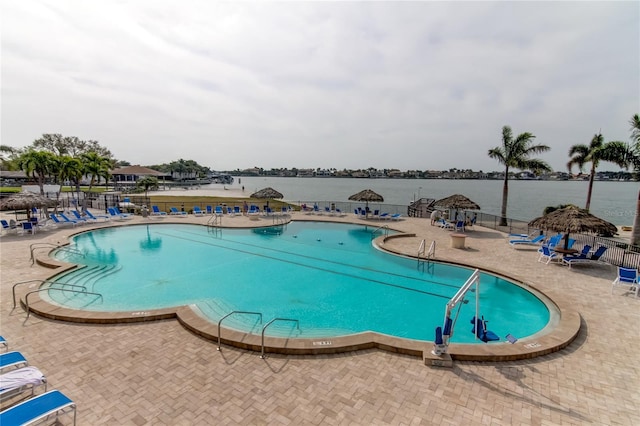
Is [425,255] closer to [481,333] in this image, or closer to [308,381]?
[481,333]

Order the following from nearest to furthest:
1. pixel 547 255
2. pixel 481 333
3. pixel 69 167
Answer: pixel 481 333, pixel 547 255, pixel 69 167

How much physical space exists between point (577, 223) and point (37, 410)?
49.4ft

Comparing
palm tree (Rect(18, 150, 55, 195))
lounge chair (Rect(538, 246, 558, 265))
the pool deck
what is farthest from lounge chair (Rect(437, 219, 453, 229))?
palm tree (Rect(18, 150, 55, 195))

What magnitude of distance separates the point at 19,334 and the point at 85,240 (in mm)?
11103

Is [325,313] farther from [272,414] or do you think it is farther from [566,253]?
[566,253]

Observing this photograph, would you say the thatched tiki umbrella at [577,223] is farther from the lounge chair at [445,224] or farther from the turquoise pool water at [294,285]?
the lounge chair at [445,224]

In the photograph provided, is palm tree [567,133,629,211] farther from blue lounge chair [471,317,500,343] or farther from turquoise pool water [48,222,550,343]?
blue lounge chair [471,317,500,343]

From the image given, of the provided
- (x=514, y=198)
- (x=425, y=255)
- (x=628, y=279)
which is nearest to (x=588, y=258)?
(x=628, y=279)

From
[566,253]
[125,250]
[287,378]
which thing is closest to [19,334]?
[287,378]

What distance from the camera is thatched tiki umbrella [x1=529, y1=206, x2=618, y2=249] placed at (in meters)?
11.1

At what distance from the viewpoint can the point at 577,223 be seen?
11.2 metres

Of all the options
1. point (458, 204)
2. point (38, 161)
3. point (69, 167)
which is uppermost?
point (38, 161)

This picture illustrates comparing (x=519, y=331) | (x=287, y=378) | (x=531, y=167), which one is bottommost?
(x=519, y=331)

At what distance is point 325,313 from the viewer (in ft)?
28.2
